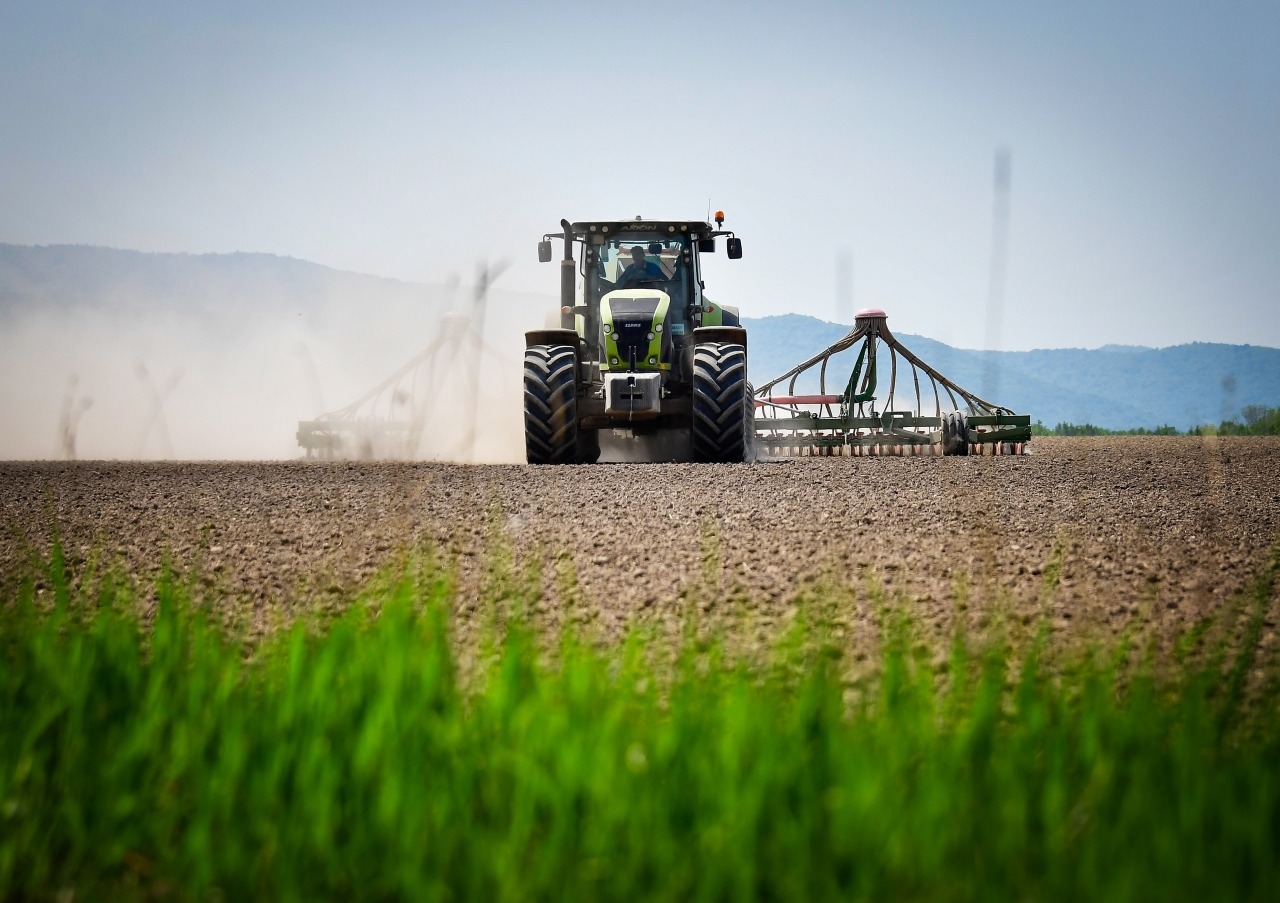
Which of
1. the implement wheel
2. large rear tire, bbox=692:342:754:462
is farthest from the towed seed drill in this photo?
the implement wheel

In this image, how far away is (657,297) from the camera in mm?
11625

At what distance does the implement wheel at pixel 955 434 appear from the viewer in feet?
Answer: 54.8

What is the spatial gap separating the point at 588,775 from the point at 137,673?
53.0 inches

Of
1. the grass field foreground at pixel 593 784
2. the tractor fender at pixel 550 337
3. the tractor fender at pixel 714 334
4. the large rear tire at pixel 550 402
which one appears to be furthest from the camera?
the tractor fender at pixel 550 337

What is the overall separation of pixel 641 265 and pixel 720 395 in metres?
2.16

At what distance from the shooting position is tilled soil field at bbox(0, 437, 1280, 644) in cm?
396

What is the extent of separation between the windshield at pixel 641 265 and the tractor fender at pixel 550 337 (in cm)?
87

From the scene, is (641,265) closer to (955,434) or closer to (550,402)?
(550,402)

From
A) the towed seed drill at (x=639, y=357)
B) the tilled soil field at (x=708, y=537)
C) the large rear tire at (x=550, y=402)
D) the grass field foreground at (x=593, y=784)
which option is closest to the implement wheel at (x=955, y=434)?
the towed seed drill at (x=639, y=357)

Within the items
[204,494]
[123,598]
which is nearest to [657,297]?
[204,494]

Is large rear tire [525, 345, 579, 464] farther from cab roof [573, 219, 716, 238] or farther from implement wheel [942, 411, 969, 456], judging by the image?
implement wheel [942, 411, 969, 456]

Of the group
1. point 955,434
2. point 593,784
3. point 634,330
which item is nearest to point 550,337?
point 634,330

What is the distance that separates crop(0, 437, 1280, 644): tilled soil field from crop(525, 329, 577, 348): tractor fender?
2.65 meters

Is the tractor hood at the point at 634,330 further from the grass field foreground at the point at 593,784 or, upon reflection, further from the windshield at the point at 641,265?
the grass field foreground at the point at 593,784
